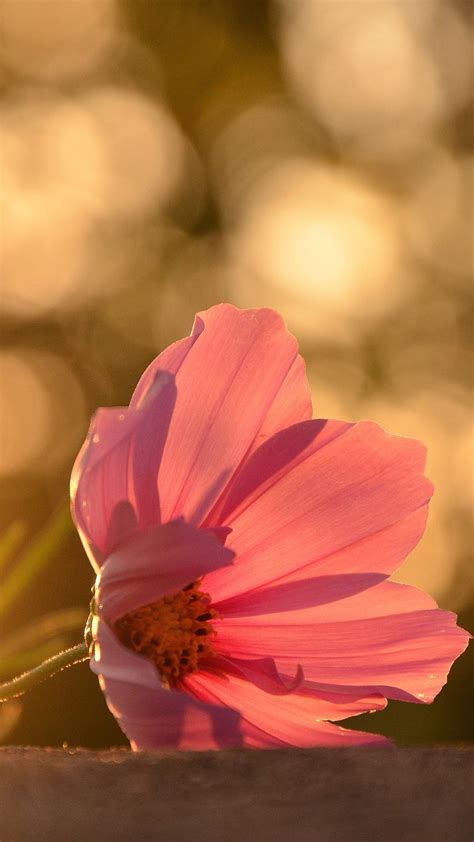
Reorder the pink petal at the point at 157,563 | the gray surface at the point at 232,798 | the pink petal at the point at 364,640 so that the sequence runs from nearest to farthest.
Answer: the gray surface at the point at 232,798 → the pink petal at the point at 157,563 → the pink petal at the point at 364,640

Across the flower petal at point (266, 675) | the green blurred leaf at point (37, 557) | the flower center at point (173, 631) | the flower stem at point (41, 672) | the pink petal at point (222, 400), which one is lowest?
the flower petal at point (266, 675)

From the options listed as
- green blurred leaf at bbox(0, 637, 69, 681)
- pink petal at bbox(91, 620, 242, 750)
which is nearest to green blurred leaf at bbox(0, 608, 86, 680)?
green blurred leaf at bbox(0, 637, 69, 681)

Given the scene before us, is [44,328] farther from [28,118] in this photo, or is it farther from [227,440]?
[227,440]

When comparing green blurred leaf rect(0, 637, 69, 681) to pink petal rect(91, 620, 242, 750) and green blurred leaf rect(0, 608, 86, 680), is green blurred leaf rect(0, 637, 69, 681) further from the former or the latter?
pink petal rect(91, 620, 242, 750)

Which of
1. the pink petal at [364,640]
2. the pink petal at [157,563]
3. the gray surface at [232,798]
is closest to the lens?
the gray surface at [232,798]

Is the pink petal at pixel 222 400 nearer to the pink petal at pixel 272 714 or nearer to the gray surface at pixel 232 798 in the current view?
the pink petal at pixel 272 714

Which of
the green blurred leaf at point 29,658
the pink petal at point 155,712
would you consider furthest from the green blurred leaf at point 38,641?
the pink petal at point 155,712
